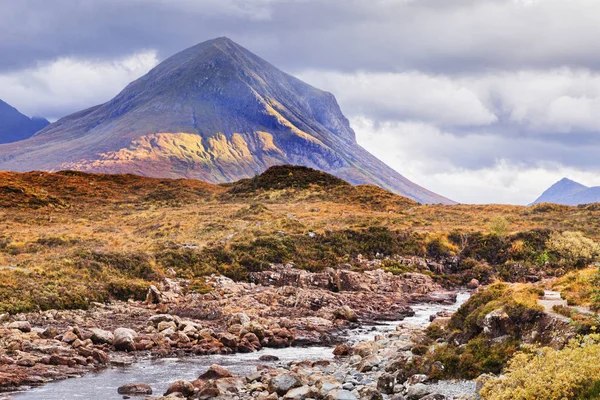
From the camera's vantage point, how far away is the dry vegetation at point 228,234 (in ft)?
157

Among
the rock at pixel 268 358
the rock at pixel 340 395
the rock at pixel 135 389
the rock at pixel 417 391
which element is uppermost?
the rock at pixel 417 391

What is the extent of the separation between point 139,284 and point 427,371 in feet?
97.9

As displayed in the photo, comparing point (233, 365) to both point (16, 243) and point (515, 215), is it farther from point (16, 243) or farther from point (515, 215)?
point (515, 215)

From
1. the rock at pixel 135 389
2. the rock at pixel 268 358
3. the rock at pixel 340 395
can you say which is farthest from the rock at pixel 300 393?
the rock at pixel 268 358

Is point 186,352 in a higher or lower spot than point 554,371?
lower

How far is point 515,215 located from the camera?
90188mm

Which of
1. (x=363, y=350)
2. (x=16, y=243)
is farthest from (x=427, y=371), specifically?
(x=16, y=243)

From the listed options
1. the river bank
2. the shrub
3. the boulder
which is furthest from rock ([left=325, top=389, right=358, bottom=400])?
the shrub

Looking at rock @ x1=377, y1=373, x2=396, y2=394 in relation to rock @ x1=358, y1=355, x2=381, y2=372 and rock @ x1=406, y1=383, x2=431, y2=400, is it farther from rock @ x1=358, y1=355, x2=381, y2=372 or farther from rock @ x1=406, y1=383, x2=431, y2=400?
rock @ x1=358, y1=355, x2=381, y2=372

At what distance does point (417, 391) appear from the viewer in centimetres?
2105

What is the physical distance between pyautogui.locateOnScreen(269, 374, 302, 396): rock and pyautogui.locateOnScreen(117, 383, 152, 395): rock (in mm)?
5323

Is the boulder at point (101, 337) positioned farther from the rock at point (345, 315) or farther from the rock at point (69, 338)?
the rock at point (345, 315)

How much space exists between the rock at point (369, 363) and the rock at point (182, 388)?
7.76m

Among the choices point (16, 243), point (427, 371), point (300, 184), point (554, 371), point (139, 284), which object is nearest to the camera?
point (554, 371)
